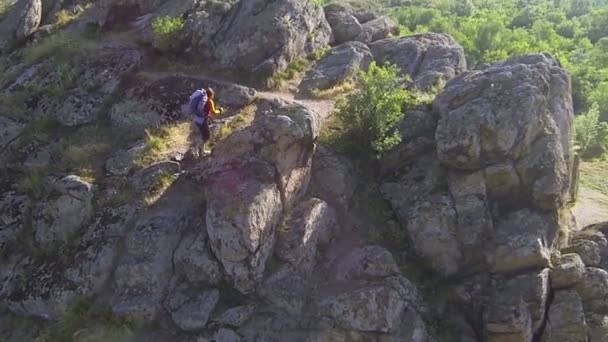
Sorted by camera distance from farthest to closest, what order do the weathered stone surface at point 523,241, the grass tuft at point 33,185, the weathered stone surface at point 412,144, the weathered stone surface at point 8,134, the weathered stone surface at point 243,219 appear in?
the weathered stone surface at point 8,134 < the weathered stone surface at point 412,144 < the grass tuft at point 33,185 < the weathered stone surface at point 523,241 < the weathered stone surface at point 243,219

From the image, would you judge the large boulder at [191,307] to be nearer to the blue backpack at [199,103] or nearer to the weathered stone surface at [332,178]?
the weathered stone surface at [332,178]

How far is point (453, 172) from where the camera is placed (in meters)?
16.4

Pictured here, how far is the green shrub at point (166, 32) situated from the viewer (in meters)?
20.8

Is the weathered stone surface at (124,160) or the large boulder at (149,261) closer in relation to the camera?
the large boulder at (149,261)

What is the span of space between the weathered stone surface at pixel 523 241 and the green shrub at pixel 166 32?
43.3 feet

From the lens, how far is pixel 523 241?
14984mm

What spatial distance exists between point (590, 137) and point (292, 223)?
20.7 metres

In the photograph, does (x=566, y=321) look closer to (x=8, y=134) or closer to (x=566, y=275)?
(x=566, y=275)

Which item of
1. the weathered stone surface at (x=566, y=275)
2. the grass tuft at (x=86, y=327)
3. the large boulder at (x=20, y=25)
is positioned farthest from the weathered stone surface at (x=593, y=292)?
the large boulder at (x=20, y=25)

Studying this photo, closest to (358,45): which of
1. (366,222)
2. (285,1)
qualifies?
(285,1)

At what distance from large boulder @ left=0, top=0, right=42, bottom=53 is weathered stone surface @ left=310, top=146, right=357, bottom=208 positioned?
13.9 metres

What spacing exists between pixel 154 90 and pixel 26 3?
335 inches

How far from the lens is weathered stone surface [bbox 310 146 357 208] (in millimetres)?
16672

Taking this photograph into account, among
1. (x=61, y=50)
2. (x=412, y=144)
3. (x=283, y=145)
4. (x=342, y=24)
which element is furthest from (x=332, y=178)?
(x=61, y=50)
